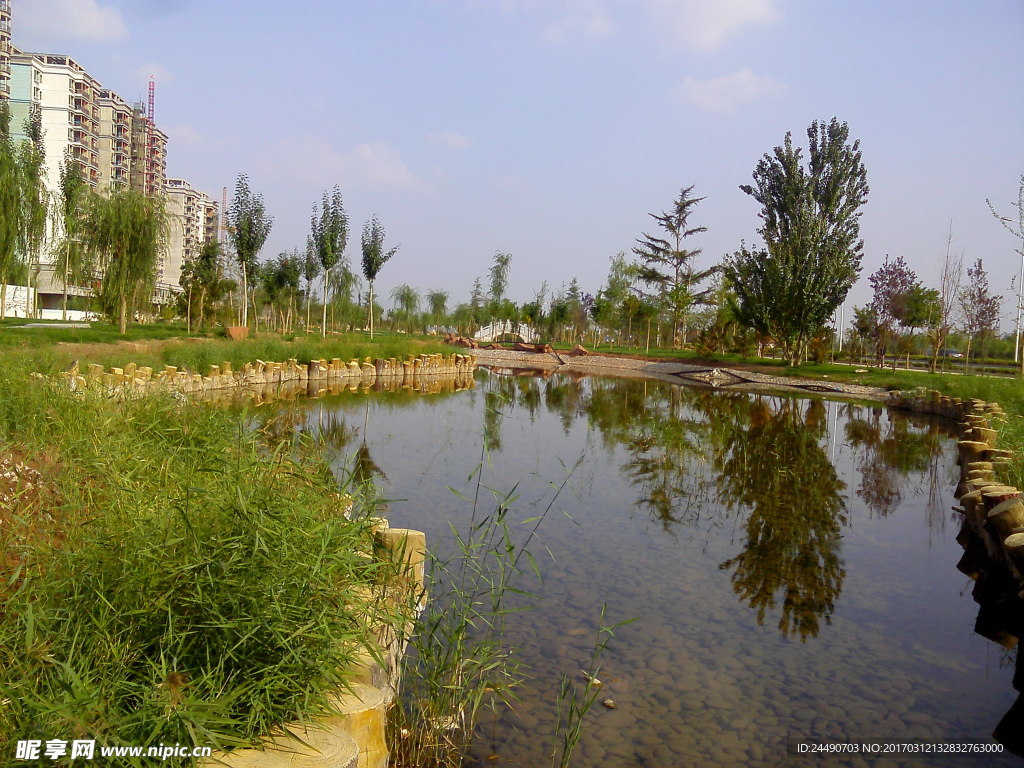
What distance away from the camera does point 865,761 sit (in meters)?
3.36

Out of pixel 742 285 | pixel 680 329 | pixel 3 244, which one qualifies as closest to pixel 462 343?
pixel 680 329

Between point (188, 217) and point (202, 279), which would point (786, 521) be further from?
point (188, 217)

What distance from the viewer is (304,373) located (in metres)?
19.5

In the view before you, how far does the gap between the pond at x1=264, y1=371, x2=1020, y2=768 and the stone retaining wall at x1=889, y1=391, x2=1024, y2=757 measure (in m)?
0.10

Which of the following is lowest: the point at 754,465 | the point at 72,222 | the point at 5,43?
the point at 754,465

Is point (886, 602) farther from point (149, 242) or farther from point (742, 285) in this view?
point (742, 285)

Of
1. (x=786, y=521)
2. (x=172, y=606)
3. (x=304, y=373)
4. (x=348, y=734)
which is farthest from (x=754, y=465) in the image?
(x=304, y=373)

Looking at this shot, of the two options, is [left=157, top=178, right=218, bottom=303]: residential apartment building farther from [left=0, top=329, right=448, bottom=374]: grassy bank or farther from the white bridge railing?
[left=0, top=329, right=448, bottom=374]: grassy bank

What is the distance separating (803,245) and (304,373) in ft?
69.5

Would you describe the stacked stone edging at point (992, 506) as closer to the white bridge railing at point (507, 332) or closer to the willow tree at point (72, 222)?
the willow tree at point (72, 222)

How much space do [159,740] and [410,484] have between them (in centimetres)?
552

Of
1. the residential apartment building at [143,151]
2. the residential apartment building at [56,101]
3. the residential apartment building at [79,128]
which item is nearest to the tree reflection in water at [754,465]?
the residential apartment building at [79,128]

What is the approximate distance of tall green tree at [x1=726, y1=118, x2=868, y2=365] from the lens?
1187 inches

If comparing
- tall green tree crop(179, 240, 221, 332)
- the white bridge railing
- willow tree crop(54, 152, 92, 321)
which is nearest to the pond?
willow tree crop(54, 152, 92, 321)
